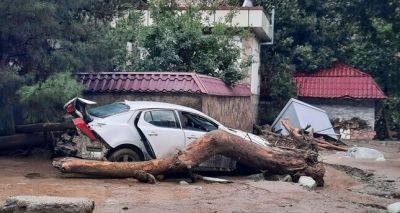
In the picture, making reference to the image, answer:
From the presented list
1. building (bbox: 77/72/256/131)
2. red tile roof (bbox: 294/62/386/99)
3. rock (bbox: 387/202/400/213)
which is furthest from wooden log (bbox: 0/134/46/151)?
red tile roof (bbox: 294/62/386/99)

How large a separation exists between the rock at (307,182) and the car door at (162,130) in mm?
2694

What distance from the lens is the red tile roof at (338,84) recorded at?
24469mm

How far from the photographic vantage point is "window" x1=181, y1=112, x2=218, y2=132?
36.0 feet

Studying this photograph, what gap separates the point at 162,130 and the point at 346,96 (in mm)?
16057

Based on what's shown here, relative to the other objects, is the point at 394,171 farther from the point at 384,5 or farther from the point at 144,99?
the point at 384,5

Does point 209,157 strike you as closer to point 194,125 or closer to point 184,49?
point 194,125

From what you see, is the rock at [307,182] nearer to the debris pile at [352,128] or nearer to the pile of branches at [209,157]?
the pile of branches at [209,157]

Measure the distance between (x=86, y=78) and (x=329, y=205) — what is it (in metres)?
7.87

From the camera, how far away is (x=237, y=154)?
34.8ft

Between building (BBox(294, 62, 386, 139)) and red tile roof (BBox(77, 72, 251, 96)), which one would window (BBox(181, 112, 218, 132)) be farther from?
building (BBox(294, 62, 386, 139))

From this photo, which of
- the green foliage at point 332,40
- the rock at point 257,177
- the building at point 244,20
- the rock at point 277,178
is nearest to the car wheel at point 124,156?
the rock at point 257,177

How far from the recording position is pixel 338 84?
2512 centimetres

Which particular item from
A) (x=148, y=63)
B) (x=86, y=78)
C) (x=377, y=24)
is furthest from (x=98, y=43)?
(x=377, y=24)

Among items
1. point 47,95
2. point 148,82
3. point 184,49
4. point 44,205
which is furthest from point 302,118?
point 44,205
